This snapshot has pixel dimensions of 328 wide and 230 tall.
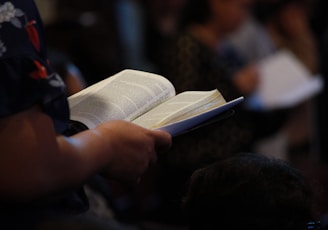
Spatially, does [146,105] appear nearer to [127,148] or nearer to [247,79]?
[127,148]

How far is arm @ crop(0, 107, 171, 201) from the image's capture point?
1152 mm

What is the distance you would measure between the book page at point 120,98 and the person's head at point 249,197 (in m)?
0.17

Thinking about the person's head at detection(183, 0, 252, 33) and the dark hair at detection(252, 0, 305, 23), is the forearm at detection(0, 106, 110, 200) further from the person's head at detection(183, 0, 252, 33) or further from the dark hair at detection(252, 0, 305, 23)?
the dark hair at detection(252, 0, 305, 23)

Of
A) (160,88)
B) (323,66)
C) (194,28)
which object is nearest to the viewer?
(160,88)

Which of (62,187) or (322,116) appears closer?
(62,187)

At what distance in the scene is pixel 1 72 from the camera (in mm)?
1190

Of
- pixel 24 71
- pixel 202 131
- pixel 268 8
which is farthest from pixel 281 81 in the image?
pixel 24 71

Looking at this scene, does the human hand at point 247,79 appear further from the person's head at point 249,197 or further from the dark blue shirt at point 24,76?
the dark blue shirt at point 24,76

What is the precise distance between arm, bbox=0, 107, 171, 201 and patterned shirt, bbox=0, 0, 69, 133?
0.06 ft

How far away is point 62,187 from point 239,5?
2751mm

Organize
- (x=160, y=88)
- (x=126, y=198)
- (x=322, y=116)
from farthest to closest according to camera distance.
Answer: (x=126, y=198) < (x=322, y=116) < (x=160, y=88)

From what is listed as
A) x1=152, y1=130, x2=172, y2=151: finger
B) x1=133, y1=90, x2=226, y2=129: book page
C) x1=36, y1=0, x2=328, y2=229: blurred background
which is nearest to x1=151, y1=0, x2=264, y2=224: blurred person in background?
x1=36, y1=0, x2=328, y2=229: blurred background

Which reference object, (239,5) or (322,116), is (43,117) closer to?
(239,5)

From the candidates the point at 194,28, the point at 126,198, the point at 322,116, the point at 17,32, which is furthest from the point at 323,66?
the point at 17,32
